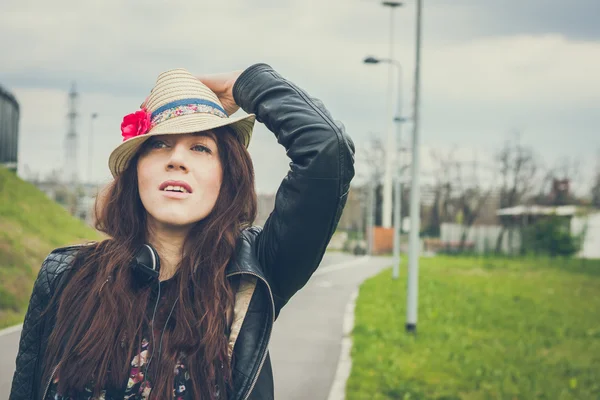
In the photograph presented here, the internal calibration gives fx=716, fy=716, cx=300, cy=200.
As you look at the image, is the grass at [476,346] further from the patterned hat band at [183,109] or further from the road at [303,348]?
the patterned hat band at [183,109]

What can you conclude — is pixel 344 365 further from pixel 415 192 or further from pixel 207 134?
pixel 207 134

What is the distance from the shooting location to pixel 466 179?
60.9m

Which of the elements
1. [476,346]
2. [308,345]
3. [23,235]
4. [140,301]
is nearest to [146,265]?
[140,301]

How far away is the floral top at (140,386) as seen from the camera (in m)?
1.96

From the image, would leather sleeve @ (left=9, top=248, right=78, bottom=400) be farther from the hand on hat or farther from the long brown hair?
the hand on hat

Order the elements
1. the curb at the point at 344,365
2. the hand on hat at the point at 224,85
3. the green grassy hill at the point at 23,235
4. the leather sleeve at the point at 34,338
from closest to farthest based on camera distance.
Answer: the leather sleeve at the point at 34,338
the hand on hat at the point at 224,85
the curb at the point at 344,365
the green grassy hill at the point at 23,235

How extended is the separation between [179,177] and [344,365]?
7499 mm

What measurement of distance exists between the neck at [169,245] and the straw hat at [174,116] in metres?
0.24

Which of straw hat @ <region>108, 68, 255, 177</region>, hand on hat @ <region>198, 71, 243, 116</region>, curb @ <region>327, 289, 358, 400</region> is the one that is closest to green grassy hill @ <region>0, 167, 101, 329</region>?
curb @ <region>327, 289, 358, 400</region>

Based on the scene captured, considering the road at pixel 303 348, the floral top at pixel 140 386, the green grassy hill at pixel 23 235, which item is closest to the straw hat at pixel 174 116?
the floral top at pixel 140 386

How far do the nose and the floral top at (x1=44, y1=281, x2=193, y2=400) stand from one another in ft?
1.56

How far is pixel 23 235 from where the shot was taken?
16.6 meters

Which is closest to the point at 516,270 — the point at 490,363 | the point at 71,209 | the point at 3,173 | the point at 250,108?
the point at 71,209

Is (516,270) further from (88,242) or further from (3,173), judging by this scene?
(88,242)
